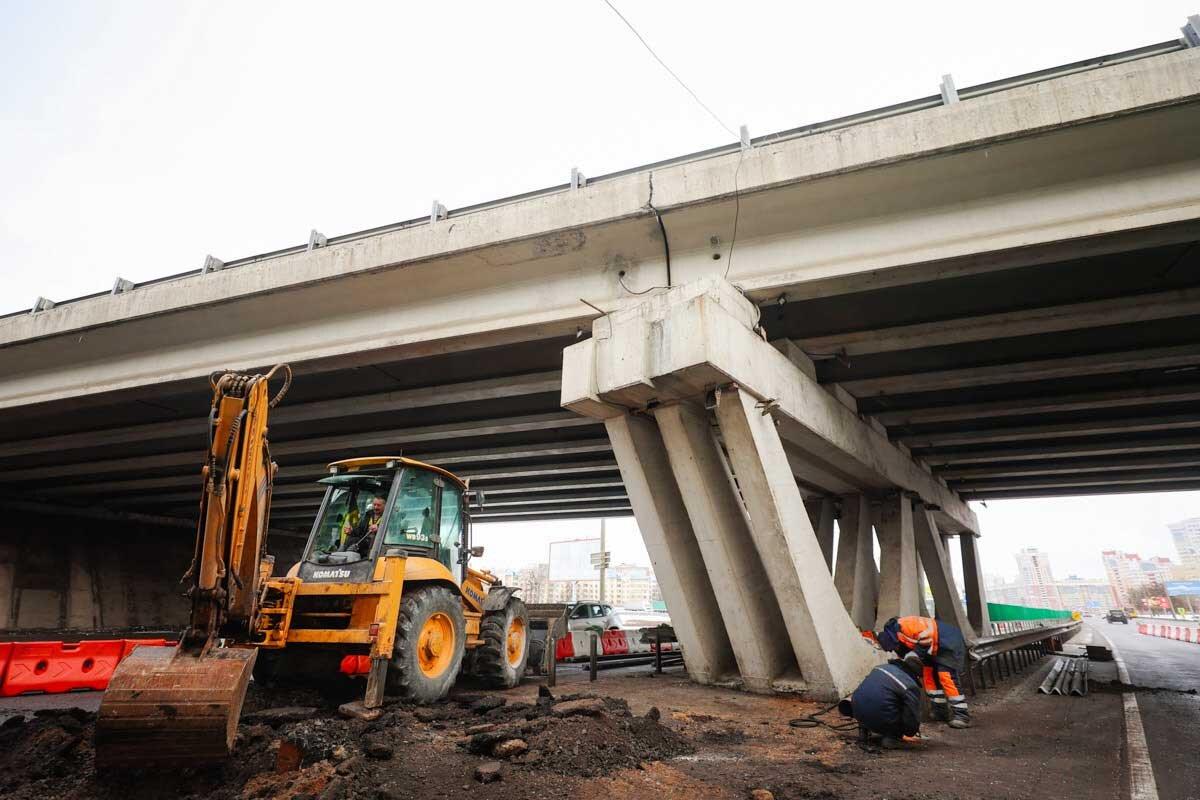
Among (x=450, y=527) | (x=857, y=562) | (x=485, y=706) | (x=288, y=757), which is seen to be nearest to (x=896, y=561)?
(x=857, y=562)

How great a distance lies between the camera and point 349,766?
391 centimetres

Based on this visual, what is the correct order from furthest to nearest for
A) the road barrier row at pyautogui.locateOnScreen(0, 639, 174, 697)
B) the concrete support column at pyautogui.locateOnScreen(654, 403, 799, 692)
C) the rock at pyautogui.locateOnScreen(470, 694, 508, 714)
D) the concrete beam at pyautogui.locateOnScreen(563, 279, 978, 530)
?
the road barrier row at pyautogui.locateOnScreen(0, 639, 174, 697) → the concrete support column at pyautogui.locateOnScreen(654, 403, 799, 692) → the concrete beam at pyautogui.locateOnScreen(563, 279, 978, 530) → the rock at pyautogui.locateOnScreen(470, 694, 508, 714)

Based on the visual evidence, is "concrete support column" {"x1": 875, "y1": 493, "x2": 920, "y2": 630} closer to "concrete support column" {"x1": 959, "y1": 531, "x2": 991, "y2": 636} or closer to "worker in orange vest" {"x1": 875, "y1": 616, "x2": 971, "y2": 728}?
"worker in orange vest" {"x1": 875, "y1": 616, "x2": 971, "y2": 728}

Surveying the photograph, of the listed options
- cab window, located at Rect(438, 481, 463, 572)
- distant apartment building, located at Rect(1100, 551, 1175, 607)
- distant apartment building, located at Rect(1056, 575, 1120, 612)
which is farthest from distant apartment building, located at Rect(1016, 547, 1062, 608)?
cab window, located at Rect(438, 481, 463, 572)

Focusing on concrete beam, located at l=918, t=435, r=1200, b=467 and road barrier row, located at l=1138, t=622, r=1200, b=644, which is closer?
concrete beam, located at l=918, t=435, r=1200, b=467

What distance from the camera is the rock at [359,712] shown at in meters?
5.27

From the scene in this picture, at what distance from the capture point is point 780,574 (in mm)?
7102

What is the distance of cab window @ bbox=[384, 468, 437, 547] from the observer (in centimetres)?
698

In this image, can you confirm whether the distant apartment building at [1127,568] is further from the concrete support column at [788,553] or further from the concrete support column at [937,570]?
the concrete support column at [788,553]

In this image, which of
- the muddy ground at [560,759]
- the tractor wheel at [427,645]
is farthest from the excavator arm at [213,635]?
the tractor wheel at [427,645]

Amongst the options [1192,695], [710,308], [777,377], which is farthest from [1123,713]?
[710,308]

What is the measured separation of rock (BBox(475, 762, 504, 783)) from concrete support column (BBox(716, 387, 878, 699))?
166 inches

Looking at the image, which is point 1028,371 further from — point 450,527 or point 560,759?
point 560,759

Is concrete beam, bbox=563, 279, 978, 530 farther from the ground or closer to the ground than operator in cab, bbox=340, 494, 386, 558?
farther from the ground
